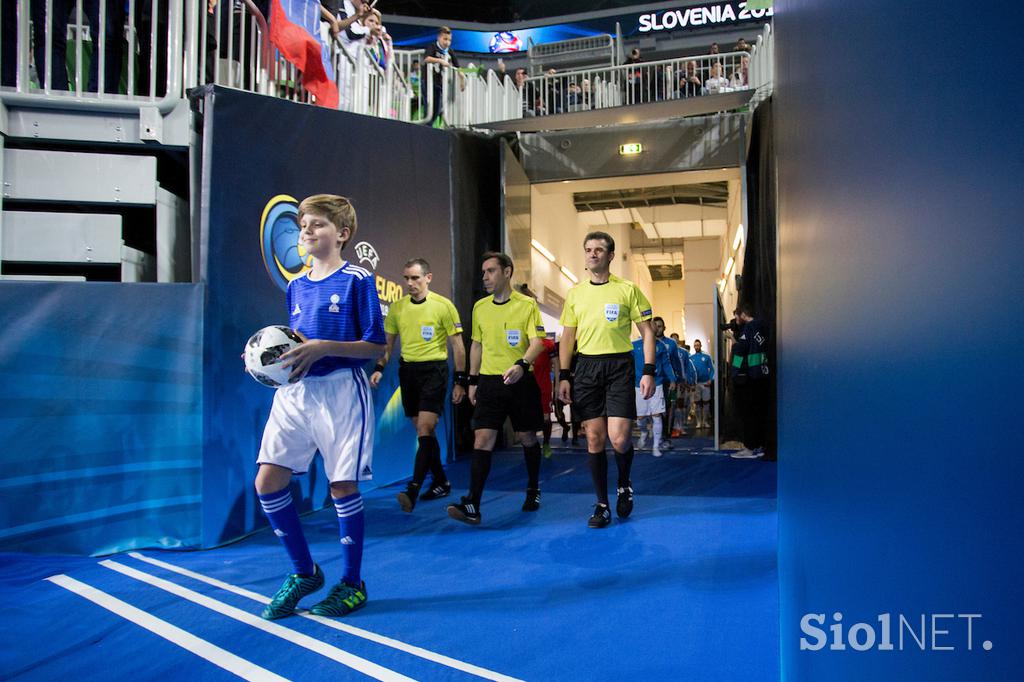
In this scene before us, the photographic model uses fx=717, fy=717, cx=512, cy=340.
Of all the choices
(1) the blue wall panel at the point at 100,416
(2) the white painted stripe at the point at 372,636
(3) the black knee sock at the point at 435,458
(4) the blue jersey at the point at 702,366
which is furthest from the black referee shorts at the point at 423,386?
(4) the blue jersey at the point at 702,366

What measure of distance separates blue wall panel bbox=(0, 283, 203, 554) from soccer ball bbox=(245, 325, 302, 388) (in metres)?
1.67

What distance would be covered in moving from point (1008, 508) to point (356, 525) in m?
2.99

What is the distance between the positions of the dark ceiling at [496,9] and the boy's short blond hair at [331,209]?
26.9 metres

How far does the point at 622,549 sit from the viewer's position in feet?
14.0

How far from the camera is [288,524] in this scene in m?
3.24

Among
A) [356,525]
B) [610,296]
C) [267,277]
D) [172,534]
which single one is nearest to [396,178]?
[267,277]

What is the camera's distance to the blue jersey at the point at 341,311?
3.32 metres

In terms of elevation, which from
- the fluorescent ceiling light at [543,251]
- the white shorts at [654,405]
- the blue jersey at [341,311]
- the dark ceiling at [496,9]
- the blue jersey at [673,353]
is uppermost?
the dark ceiling at [496,9]

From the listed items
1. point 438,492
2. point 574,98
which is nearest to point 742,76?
point 574,98

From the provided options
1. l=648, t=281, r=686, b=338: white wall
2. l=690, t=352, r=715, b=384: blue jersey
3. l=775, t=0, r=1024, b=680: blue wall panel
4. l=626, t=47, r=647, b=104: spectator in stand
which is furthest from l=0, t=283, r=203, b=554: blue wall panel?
l=648, t=281, r=686, b=338: white wall

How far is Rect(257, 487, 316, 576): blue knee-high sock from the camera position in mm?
3207

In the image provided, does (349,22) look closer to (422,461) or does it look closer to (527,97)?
(527,97)

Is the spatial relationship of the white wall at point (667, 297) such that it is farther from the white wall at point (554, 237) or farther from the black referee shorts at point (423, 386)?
the black referee shorts at point (423, 386)

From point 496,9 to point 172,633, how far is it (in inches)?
1147
